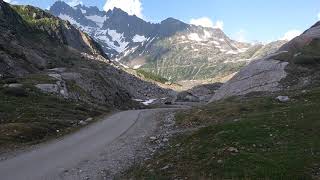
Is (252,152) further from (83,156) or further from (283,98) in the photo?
(283,98)

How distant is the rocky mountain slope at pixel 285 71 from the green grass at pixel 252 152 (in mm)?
29619

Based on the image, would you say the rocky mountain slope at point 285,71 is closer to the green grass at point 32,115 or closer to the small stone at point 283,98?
the small stone at point 283,98

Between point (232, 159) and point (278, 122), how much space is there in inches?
427

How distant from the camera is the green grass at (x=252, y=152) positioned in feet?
75.5

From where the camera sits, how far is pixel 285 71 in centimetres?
7288

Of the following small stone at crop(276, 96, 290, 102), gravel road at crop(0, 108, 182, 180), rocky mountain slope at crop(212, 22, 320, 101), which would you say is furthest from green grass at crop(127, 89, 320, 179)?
rocky mountain slope at crop(212, 22, 320, 101)

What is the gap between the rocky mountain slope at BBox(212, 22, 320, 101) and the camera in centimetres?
6825

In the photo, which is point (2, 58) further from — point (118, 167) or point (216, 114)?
point (118, 167)

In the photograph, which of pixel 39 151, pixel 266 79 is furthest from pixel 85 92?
pixel 39 151

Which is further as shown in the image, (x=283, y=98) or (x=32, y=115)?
(x=32, y=115)

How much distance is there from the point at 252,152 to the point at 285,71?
48.9m

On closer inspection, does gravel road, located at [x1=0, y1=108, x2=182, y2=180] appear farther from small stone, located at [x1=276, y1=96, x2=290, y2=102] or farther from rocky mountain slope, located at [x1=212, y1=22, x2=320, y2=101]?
rocky mountain slope, located at [x1=212, y1=22, x2=320, y2=101]

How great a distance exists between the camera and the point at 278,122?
34.9 metres

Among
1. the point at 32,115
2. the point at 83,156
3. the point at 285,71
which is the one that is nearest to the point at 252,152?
the point at 83,156
